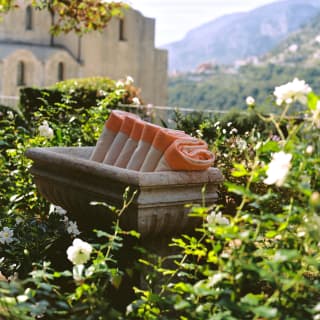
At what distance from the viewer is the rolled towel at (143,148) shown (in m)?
4.60

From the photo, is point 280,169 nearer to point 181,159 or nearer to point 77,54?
point 181,159

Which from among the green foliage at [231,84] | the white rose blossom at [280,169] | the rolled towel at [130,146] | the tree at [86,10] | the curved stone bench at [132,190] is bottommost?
the green foliage at [231,84]

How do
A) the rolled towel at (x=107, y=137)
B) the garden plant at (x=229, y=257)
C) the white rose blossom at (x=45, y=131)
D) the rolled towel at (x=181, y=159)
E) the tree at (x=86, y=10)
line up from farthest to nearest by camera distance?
1. the tree at (x=86, y=10)
2. the white rose blossom at (x=45, y=131)
3. the rolled towel at (x=107, y=137)
4. the rolled towel at (x=181, y=159)
5. the garden plant at (x=229, y=257)

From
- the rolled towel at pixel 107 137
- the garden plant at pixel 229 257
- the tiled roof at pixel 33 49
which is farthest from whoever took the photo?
the tiled roof at pixel 33 49

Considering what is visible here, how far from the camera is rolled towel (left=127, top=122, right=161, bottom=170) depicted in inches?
181

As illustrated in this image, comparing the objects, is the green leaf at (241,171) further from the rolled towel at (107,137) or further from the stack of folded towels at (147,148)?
the rolled towel at (107,137)

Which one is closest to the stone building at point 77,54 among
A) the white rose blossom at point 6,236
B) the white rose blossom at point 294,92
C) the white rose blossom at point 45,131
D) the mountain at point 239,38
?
the white rose blossom at point 45,131

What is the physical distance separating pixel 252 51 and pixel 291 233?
11290cm

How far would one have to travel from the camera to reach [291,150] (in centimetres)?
276

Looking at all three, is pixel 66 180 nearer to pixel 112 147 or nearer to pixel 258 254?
pixel 112 147

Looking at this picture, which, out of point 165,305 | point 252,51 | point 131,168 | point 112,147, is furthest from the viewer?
point 252,51

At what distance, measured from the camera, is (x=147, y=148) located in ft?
15.1

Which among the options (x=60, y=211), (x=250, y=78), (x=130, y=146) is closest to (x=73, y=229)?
(x=60, y=211)

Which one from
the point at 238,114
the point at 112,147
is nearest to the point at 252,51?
the point at 238,114
